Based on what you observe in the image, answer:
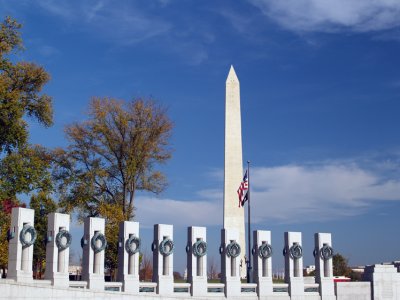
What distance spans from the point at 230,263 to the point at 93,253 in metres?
8.52

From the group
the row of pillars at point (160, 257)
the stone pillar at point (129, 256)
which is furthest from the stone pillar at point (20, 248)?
the stone pillar at point (129, 256)

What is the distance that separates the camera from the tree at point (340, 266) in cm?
7988

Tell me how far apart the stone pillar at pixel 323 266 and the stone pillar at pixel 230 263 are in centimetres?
610

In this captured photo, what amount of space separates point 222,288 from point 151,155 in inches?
879

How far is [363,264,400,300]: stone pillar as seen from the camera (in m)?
41.1

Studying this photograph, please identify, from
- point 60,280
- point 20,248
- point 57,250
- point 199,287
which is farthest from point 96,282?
point 199,287

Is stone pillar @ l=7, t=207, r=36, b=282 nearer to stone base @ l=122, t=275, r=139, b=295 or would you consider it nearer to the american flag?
stone base @ l=122, t=275, r=139, b=295

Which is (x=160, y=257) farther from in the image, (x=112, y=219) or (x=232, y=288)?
(x=112, y=219)

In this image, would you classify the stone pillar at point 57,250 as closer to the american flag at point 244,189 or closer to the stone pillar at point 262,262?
the stone pillar at point 262,262

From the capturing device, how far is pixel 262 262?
3869 centimetres

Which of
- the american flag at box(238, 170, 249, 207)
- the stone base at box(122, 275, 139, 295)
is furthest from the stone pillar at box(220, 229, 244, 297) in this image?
the stone base at box(122, 275, 139, 295)

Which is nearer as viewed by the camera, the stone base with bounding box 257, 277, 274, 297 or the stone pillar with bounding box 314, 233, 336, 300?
the stone base with bounding box 257, 277, 274, 297

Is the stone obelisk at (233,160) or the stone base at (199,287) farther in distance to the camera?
the stone obelisk at (233,160)

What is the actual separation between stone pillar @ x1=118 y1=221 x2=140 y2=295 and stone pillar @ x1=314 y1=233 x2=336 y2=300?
12505 millimetres
